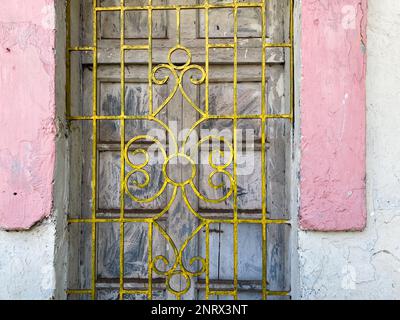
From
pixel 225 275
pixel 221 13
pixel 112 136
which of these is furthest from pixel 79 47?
pixel 225 275

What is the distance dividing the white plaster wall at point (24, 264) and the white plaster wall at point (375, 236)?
3.33ft

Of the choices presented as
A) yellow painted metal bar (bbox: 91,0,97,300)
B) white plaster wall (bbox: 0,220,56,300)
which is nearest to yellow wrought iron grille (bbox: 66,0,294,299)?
yellow painted metal bar (bbox: 91,0,97,300)

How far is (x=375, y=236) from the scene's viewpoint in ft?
6.24

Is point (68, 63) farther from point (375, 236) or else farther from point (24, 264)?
point (375, 236)

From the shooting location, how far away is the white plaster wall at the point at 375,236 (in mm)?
1898

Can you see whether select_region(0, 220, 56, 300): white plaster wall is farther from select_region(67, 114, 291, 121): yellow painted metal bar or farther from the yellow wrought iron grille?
select_region(67, 114, 291, 121): yellow painted metal bar

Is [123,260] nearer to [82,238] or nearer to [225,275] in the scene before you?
[82,238]

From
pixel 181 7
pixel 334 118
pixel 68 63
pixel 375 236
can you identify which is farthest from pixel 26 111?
pixel 375 236

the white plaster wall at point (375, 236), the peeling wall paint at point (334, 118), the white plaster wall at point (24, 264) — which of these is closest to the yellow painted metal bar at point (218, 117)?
the peeling wall paint at point (334, 118)

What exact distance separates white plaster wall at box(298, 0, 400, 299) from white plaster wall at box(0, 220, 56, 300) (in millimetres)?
Result: 1013

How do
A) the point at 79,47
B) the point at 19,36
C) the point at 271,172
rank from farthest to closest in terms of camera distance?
the point at 271,172 < the point at 79,47 < the point at 19,36

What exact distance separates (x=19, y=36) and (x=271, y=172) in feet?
4.04

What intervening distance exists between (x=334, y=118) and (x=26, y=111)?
4.04 feet

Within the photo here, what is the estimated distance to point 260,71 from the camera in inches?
87.7
